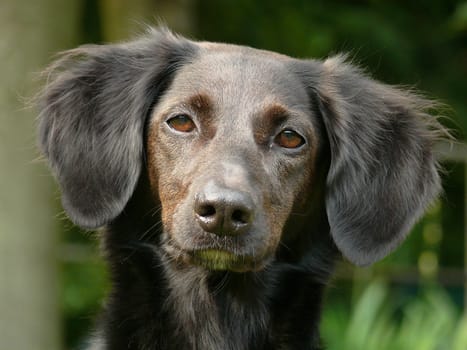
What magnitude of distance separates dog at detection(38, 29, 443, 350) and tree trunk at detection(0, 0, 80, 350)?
6.77 ft

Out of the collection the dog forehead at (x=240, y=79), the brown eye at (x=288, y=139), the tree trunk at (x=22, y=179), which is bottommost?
the tree trunk at (x=22, y=179)

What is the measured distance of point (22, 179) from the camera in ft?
21.5

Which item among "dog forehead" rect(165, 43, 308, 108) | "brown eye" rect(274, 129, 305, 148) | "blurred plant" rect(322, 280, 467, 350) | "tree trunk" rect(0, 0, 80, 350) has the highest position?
"dog forehead" rect(165, 43, 308, 108)

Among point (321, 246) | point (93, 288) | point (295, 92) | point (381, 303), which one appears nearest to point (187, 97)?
point (295, 92)

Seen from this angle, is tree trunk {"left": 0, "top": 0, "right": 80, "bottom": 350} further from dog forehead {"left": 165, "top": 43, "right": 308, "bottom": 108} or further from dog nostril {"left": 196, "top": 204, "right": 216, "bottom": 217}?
dog nostril {"left": 196, "top": 204, "right": 216, "bottom": 217}

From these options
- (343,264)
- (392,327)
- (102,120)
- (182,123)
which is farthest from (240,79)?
(392,327)

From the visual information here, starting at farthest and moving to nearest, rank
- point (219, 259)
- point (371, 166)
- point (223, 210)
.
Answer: point (371, 166), point (219, 259), point (223, 210)

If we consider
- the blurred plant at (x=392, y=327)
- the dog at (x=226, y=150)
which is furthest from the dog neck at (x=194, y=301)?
the blurred plant at (x=392, y=327)

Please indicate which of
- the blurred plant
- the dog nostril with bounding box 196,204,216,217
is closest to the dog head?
the dog nostril with bounding box 196,204,216,217

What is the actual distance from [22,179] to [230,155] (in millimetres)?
2915

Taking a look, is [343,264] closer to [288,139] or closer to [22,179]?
[288,139]

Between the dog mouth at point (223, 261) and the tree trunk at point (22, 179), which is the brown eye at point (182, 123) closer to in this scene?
the dog mouth at point (223, 261)

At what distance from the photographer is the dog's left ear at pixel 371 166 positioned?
436cm

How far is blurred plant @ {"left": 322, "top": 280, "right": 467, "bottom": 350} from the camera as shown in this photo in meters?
6.69
